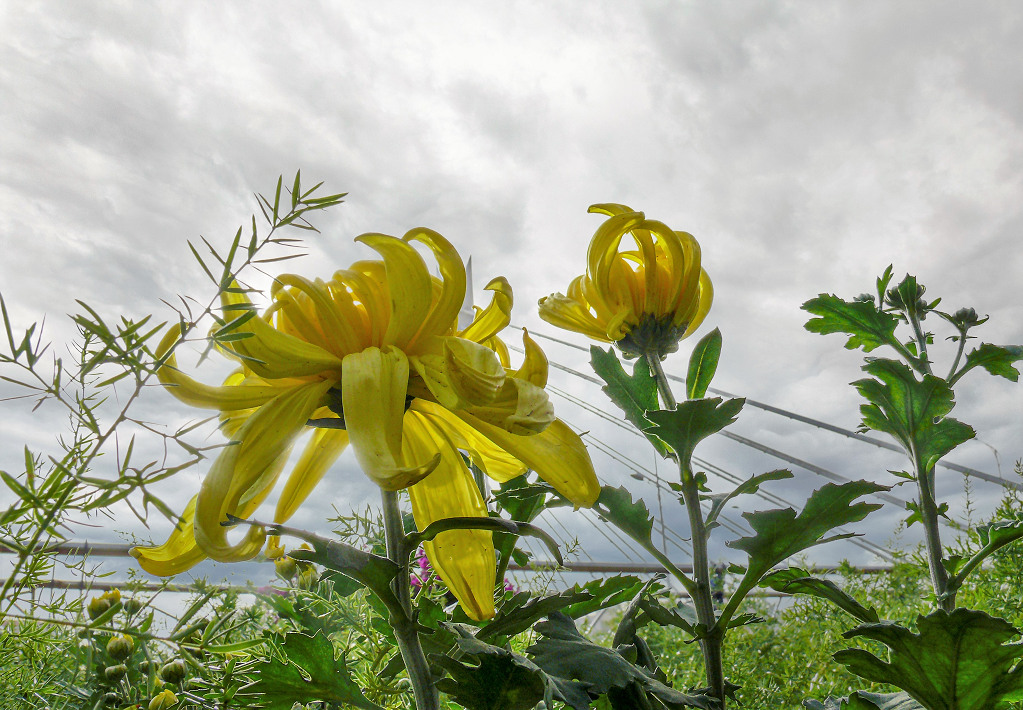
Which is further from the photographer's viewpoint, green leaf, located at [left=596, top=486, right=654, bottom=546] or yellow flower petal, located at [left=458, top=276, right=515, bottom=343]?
green leaf, located at [left=596, top=486, right=654, bottom=546]

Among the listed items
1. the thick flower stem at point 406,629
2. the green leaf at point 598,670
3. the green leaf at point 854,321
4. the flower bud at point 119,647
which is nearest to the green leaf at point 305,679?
the thick flower stem at point 406,629

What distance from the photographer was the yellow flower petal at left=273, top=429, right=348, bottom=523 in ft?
2.33

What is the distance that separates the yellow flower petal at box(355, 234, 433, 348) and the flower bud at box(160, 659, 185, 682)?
64 centimetres

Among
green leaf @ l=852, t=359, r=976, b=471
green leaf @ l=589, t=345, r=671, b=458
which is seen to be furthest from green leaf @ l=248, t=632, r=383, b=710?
green leaf @ l=852, t=359, r=976, b=471

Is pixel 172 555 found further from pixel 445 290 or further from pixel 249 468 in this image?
pixel 445 290

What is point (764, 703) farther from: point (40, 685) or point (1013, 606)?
point (40, 685)

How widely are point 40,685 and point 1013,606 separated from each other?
63.2 inches

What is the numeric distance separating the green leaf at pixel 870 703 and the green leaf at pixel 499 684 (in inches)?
13.8

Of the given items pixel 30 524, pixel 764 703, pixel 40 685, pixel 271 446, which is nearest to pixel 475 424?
pixel 271 446

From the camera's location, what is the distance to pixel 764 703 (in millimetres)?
1150

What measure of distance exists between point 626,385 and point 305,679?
0.57 m

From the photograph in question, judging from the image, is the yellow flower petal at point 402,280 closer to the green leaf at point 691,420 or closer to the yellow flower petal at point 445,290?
the yellow flower petal at point 445,290

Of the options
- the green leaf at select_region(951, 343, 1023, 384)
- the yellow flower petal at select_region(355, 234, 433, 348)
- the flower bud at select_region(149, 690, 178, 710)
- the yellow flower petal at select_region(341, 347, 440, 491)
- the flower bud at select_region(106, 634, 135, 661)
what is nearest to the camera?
the yellow flower petal at select_region(341, 347, 440, 491)

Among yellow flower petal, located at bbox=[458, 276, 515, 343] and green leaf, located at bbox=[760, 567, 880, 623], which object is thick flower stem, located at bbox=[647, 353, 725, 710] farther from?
yellow flower petal, located at bbox=[458, 276, 515, 343]
